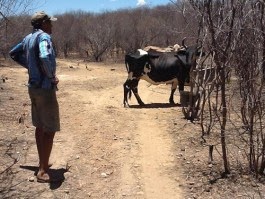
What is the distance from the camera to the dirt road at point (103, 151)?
546cm

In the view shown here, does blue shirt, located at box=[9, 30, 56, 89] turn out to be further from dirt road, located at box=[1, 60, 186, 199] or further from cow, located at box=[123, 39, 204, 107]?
cow, located at box=[123, 39, 204, 107]

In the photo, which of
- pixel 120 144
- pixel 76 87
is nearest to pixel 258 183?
pixel 120 144

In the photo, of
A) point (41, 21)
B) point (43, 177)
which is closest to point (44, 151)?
A: point (43, 177)

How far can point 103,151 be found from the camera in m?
6.98

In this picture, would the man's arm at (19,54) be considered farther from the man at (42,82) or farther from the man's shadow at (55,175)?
the man's shadow at (55,175)

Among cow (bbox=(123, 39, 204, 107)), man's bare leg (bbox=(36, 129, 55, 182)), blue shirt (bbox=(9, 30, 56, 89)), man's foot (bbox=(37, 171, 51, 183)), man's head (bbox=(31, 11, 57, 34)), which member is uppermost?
man's head (bbox=(31, 11, 57, 34))

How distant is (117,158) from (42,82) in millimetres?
1818

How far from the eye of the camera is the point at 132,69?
1128cm

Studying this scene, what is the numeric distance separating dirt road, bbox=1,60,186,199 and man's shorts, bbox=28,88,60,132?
2.25ft

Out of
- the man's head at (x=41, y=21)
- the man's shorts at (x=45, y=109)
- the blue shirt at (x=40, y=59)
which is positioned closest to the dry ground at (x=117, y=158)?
the man's shorts at (x=45, y=109)

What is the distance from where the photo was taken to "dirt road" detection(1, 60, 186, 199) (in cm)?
546

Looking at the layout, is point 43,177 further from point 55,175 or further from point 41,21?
point 41,21

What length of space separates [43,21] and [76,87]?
961 cm

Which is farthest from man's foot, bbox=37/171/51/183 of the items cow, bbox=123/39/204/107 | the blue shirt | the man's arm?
cow, bbox=123/39/204/107
